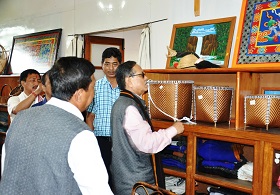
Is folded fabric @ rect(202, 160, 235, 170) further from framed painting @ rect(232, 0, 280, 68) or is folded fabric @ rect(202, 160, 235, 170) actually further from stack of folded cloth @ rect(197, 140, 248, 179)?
framed painting @ rect(232, 0, 280, 68)

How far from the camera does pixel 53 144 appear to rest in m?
1.17

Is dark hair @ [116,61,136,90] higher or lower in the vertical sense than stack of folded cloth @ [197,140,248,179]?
higher

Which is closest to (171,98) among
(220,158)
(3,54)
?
(220,158)

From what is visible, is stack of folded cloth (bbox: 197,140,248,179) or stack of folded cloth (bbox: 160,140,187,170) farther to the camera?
stack of folded cloth (bbox: 160,140,187,170)

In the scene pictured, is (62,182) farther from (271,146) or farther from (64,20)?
(64,20)

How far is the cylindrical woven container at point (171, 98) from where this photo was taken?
249cm

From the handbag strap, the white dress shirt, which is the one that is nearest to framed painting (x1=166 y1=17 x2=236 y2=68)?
the white dress shirt

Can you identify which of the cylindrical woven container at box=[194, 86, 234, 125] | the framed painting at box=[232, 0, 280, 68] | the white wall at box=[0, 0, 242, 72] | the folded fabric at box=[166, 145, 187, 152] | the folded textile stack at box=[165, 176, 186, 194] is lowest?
the folded textile stack at box=[165, 176, 186, 194]

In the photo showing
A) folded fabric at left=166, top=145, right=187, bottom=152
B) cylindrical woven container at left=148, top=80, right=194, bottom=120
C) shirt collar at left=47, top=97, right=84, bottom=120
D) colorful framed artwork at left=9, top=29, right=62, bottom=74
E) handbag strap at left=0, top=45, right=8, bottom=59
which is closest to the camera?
shirt collar at left=47, top=97, right=84, bottom=120

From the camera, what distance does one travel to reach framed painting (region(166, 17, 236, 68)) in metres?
2.68

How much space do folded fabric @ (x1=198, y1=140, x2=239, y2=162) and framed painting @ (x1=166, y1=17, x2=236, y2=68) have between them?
64 centimetres

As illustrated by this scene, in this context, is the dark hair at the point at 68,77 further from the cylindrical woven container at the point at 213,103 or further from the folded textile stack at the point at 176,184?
the folded textile stack at the point at 176,184

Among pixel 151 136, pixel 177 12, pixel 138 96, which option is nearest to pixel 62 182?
pixel 151 136

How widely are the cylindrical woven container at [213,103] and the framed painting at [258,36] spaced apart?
0.23 meters
